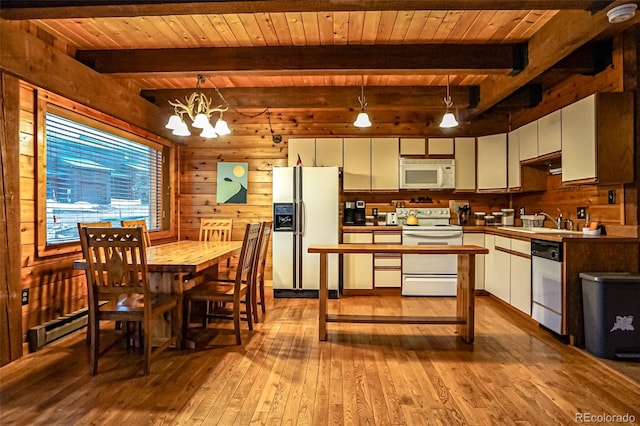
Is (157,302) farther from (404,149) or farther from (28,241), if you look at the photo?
(404,149)

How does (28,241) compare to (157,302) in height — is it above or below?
above

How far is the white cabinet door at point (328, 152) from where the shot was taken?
196 inches

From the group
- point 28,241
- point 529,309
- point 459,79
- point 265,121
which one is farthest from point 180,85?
point 529,309

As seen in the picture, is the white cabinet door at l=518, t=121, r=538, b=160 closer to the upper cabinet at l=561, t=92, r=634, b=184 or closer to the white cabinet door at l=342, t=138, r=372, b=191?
the upper cabinet at l=561, t=92, r=634, b=184

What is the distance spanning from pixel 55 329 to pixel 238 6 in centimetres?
284

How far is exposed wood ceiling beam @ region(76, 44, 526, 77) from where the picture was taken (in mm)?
3285

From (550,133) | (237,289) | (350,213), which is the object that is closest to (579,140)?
(550,133)

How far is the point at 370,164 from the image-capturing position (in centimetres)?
498

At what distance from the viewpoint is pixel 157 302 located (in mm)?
2633

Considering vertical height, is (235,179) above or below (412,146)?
below

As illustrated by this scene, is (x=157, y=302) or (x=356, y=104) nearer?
(x=157, y=302)

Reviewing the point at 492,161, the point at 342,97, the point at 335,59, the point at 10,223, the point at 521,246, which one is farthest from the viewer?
the point at 492,161

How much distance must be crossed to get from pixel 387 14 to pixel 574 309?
8.98 feet

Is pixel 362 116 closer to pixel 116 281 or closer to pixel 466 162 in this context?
pixel 466 162
